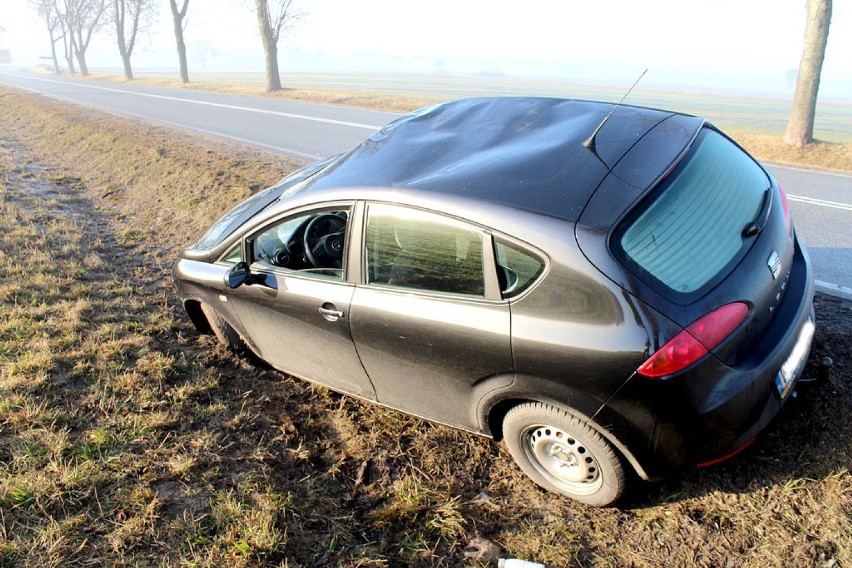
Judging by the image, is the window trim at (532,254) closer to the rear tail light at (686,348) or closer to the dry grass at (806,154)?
the rear tail light at (686,348)

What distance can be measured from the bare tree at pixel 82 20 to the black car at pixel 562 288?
62542 millimetres

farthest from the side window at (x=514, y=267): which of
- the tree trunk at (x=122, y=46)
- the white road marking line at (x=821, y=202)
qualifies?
the tree trunk at (x=122, y=46)

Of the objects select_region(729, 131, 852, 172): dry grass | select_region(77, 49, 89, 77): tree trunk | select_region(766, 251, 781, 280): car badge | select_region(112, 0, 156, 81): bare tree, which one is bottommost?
select_region(729, 131, 852, 172): dry grass

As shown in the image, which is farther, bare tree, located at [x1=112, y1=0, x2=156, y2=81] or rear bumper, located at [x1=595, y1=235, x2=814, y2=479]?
bare tree, located at [x1=112, y1=0, x2=156, y2=81]

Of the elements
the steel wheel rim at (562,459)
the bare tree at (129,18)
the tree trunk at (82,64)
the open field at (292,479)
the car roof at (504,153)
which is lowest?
the open field at (292,479)

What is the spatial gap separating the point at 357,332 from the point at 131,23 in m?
58.0

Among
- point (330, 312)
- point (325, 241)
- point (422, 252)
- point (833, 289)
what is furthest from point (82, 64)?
point (833, 289)

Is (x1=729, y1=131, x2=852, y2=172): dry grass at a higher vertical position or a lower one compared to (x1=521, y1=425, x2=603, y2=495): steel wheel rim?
higher

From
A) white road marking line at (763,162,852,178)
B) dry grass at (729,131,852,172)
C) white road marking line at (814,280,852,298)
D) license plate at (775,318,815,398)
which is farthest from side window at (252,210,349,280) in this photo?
dry grass at (729,131,852,172)

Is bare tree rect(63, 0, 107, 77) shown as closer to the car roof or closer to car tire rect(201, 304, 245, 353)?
car tire rect(201, 304, 245, 353)

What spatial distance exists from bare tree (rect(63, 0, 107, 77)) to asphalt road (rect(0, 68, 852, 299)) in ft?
114

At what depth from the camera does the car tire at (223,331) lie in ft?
13.3

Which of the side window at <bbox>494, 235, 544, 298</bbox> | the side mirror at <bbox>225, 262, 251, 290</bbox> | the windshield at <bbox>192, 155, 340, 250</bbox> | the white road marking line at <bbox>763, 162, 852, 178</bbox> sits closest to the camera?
the side window at <bbox>494, 235, 544, 298</bbox>

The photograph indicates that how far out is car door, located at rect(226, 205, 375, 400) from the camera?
319 centimetres
